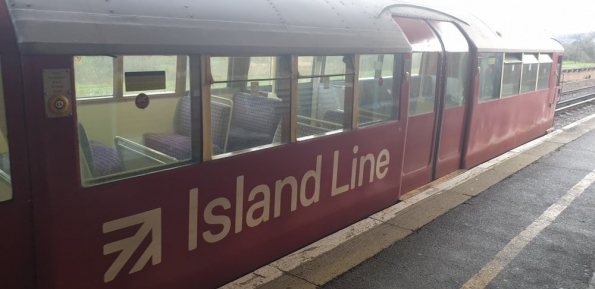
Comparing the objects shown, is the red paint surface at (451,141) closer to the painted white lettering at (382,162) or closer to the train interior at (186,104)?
the painted white lettering at (382,162)

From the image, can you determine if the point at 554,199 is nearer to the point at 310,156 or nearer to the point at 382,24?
the point at 382,24

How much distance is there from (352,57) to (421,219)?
1892 millimetres

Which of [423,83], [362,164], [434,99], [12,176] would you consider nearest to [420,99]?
[423,83]

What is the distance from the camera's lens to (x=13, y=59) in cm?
237

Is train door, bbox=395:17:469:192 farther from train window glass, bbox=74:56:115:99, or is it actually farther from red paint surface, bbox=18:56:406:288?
train window glass, bbox=74:56:115:99

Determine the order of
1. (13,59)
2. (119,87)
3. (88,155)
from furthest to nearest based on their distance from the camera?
(119,87) < (88,155) < (13,59)

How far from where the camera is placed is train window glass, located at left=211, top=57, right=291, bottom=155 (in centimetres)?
355

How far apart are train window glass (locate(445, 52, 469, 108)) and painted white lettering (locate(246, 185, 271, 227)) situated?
3427 mm

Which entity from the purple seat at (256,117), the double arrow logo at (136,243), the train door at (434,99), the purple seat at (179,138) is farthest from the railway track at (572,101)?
the double arrow logo at (136,243)

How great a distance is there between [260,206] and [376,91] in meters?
1.85

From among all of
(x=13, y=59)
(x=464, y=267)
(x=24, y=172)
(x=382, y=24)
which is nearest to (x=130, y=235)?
(x=24, y=172)

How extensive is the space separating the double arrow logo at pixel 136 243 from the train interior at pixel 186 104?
0.27 meters

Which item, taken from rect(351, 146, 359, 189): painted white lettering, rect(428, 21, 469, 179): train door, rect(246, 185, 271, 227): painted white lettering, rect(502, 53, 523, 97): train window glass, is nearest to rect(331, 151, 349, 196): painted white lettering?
rect(351, 146, 359, 189): painted white lettering

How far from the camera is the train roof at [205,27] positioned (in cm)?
246
